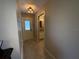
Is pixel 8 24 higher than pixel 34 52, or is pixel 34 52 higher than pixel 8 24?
pixel 8 24

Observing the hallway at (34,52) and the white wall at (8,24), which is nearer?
the white wall at (8,24)

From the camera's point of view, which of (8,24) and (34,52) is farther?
(34,52)

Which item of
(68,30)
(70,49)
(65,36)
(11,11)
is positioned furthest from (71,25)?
(11,11)

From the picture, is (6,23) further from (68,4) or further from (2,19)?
(68,4)

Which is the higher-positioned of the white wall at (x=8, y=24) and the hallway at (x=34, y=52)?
the white wall at (x=8, y=24)

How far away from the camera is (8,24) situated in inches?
67.5

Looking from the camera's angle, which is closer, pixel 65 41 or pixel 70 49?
pixel 70 49

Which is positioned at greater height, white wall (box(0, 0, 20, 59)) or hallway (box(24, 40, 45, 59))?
white wall (box(0, 0, 20, 59))

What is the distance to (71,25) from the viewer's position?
210 cm

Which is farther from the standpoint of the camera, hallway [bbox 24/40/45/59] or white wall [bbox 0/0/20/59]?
hallway [bbox 24/40/45/59]

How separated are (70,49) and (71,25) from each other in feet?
1.88

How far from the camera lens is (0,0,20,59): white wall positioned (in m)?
1.68

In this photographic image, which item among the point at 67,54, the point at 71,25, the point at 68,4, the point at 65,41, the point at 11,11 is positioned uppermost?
the point at 68,4

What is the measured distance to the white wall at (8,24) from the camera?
1685 mm
